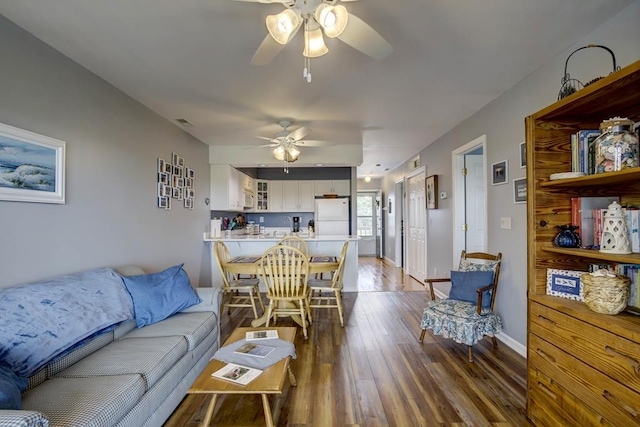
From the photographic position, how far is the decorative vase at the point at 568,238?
1718 mm

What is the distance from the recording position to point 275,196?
264 inches

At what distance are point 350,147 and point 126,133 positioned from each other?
3147 millimetres

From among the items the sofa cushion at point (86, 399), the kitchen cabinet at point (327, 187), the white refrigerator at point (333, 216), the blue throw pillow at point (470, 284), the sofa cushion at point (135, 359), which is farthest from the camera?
the kitchen cabinet at point (327, 187)

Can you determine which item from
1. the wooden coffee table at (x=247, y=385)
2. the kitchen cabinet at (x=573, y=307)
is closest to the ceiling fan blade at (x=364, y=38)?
the kitchen cabinet at (x=573, y=307)

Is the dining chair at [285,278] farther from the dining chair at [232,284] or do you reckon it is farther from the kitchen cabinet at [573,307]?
the kitchen cabinet at [573,307]

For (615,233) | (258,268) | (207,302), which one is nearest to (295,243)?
(258,268)

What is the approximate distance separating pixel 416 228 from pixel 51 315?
5331 mm

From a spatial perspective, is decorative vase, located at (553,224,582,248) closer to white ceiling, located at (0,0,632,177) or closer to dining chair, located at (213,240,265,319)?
white ceiling, located at (0,0,632,177)

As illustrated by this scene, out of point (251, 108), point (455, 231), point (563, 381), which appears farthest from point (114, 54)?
point (455, 231)

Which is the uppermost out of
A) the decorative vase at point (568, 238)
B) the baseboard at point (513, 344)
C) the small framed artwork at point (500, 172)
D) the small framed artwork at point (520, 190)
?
the small framed artwork at point (500, 172)

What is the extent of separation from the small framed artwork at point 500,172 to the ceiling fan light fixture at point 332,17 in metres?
2.30

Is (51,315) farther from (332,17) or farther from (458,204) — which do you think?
(458,204)

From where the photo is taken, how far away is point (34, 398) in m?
1.37

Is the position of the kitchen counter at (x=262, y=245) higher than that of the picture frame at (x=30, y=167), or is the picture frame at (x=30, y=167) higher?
the picture frame at (x=30, y=167)
